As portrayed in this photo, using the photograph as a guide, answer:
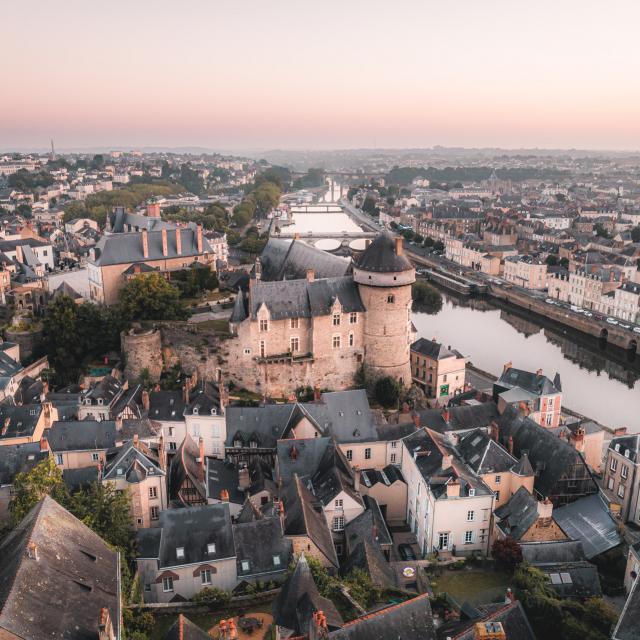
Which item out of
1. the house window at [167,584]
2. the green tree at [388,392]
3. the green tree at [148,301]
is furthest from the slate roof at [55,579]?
the green tree at [148,301]

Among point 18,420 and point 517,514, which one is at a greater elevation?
point 18,420

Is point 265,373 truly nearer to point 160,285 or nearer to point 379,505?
point 160,285

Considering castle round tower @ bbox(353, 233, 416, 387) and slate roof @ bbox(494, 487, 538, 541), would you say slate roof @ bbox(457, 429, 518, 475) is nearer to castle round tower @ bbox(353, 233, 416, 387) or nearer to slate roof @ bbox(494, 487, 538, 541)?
slate roof @ bbox(494, 487, 538, 541)

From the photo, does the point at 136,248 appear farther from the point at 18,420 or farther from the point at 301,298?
the point at 18,420

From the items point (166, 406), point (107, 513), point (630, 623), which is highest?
point (630, 623)

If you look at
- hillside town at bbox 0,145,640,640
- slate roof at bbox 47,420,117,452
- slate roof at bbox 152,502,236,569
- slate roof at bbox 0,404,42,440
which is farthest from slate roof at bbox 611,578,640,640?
slate roof at bbox 0,404,42,440

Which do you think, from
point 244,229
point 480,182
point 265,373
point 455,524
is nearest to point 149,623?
point 455,524

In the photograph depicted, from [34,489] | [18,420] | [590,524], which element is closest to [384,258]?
[590,524]
